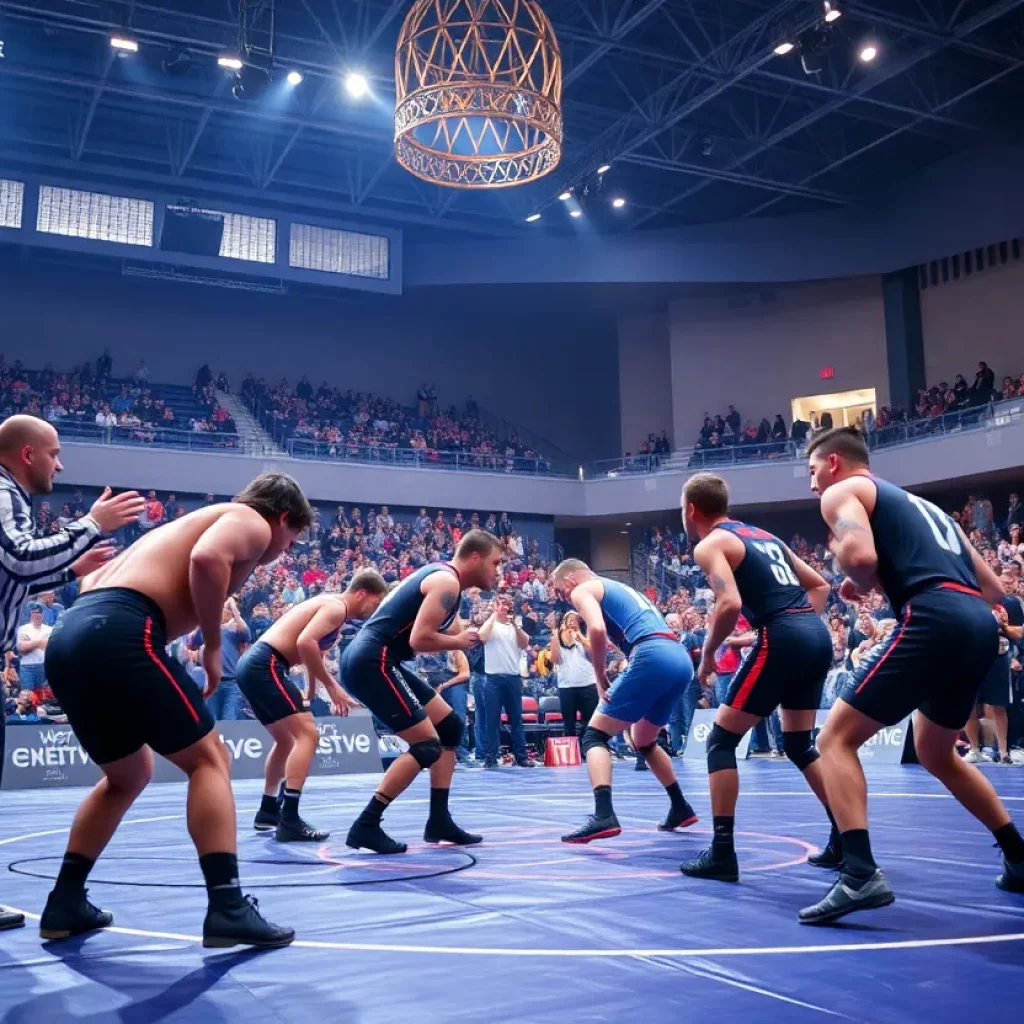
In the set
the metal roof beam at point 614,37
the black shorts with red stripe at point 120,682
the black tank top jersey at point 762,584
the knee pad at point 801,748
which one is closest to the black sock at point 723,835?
the knee pad at point 801,748

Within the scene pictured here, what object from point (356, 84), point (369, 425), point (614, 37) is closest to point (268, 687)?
point (614, 37)

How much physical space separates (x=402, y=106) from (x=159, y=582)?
975 cm

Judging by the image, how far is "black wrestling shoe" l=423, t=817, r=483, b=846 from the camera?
258 inches

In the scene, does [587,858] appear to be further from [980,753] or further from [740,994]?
[980,753]

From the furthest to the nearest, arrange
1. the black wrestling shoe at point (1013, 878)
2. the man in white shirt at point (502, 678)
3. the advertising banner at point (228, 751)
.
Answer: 1. the man in white shirt at point (502, 678)
2. the advertising banner at point (228, 751)
3. the black wrestling shoe at point (1013, 878)

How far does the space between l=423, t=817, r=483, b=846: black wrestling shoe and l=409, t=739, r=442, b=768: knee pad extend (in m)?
0.42

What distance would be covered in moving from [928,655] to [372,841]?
340 cm

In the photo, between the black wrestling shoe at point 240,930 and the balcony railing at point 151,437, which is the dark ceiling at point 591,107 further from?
the black wrestling shoe at point 240,930

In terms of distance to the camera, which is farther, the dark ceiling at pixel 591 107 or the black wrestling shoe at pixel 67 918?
the dark ceiling at pixel 591 107

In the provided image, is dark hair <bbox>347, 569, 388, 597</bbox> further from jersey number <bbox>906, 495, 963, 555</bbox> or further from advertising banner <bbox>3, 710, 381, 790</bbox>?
advertising banner <bbox>3, 710, 381, 790</bbox>

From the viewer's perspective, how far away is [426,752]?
20.8 ft

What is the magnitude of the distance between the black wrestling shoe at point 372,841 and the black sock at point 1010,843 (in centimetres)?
316

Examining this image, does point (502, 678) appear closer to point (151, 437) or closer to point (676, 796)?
point (676, 796)

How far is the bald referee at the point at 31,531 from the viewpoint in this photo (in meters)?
4.06
